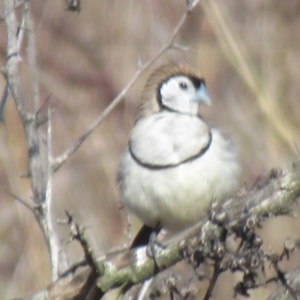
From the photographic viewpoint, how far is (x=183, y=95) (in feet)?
14.3

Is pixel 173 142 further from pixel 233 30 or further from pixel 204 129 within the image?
pixel 233 30

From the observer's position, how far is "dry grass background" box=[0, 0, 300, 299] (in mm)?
6219

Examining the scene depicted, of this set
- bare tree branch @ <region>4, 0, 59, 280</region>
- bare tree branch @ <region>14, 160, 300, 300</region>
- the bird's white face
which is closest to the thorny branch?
bare tree branch @ <region>4, 0, 59, 280</region>

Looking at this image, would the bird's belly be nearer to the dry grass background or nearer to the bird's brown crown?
the bird's brown crown

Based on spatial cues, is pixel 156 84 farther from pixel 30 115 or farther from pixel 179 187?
pixel 30 115

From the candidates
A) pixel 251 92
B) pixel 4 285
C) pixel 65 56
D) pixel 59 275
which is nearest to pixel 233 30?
pixel 251 92

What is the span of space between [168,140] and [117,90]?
99.9 inches

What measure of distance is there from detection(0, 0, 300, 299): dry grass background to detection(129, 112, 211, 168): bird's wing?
1.95 m

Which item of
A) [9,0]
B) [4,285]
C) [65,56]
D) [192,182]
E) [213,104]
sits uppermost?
[9,0]

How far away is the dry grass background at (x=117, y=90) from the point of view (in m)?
6.22

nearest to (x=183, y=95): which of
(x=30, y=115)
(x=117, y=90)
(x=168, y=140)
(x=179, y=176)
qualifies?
(x=168, y=140)

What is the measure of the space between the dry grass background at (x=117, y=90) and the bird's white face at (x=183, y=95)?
1710 millimetres

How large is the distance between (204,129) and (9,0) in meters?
0.88

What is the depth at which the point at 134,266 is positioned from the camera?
3.59 meters
